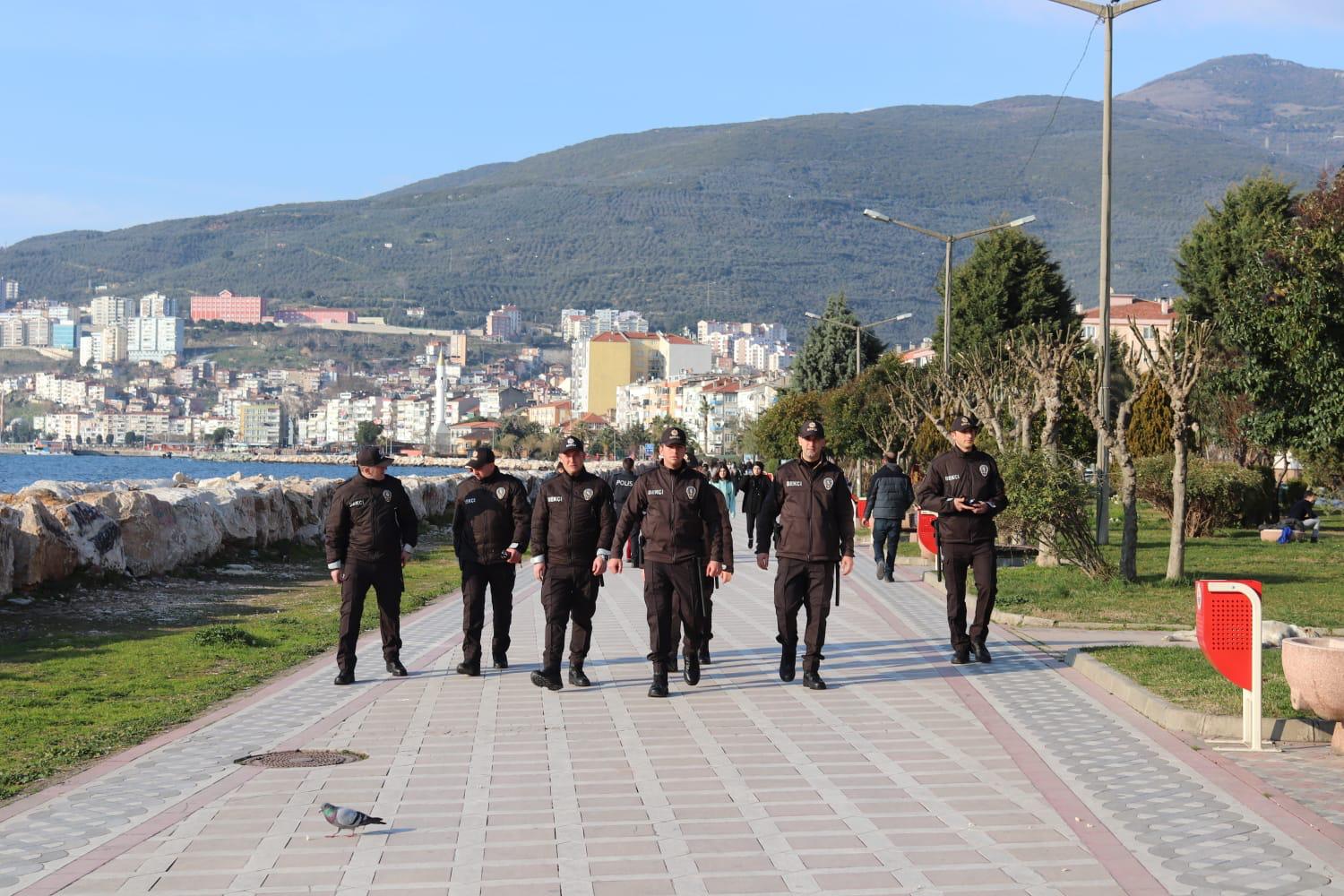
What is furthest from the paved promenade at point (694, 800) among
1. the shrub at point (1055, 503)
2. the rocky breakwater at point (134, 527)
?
the shrub at point (1055, 503)

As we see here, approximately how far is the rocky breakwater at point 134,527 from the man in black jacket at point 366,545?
624 centimetres

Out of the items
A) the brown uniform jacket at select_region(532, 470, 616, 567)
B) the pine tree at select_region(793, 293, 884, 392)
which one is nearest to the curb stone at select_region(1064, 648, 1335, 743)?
the brown uniform jacket at select_region(532, 470, 616, 567)

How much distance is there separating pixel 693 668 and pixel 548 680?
1019mm

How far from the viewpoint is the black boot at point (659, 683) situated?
36.6ft

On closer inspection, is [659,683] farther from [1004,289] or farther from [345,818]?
[1004,289]

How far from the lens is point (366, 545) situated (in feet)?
39.9

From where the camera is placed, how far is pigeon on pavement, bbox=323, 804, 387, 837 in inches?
275

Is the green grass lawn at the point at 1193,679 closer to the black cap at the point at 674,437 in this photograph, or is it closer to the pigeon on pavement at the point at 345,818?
the black cap at the point at 674,437

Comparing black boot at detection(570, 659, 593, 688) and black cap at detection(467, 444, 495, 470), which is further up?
black cap at detection(467, 444, 495, 470)

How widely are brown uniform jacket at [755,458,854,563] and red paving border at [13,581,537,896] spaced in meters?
3.08

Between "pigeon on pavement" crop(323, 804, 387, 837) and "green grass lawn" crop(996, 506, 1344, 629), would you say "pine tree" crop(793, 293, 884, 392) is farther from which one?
"pigeon on pavement" crop(323, 804, 387, 837)

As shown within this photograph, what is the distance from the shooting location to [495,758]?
8.90 m

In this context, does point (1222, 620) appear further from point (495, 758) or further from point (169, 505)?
point (169, 505)

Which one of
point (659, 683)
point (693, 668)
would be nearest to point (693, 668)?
point (693, 668)
